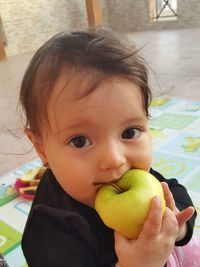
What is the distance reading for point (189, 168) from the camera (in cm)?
111

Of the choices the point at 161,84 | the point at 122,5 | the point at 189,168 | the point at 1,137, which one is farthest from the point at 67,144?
the point at 122,5

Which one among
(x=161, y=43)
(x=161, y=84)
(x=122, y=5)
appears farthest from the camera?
(x=122, y=5)

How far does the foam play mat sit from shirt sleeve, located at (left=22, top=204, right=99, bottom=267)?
0.33m

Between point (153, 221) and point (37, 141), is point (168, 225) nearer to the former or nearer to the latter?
point (153, 221)

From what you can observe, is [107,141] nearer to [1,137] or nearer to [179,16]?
[1,137]

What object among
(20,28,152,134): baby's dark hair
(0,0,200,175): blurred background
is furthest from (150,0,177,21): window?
(20,28,152,134): baby's dark hair

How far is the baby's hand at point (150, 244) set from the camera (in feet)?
1.40

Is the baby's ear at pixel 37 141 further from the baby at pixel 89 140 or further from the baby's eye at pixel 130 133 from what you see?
the baby's eye at pixel 130 133

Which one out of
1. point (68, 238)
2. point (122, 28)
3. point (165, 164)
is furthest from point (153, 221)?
point (122, 28)

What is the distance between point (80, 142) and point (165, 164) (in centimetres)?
72

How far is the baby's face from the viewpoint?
0.46 metres

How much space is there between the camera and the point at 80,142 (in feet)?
1.56

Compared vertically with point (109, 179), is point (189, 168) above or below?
below

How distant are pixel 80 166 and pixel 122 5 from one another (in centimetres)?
616
